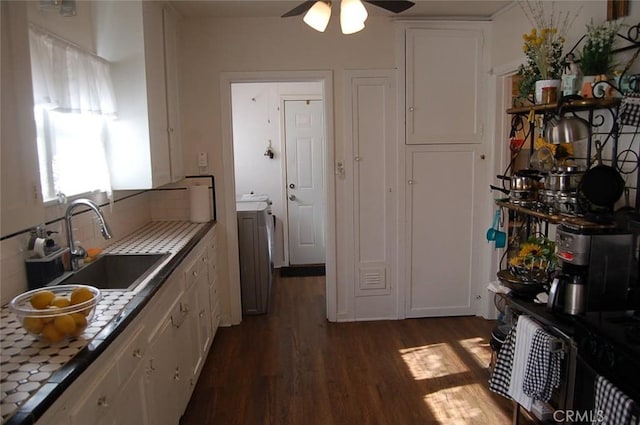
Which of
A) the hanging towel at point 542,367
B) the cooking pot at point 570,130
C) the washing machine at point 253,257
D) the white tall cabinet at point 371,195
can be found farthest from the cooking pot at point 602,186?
the washing machine at point 253,257

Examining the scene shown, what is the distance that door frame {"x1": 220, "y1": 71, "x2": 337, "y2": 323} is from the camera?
379 cm

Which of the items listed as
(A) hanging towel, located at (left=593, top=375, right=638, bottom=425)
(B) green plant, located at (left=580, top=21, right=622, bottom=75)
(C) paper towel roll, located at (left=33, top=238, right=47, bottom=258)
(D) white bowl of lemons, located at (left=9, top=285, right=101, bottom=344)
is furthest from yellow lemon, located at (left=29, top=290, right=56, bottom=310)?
(B) green plant, located at (left=580, top=21, right=622, bottom=75)

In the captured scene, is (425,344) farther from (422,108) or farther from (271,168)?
(271,168)

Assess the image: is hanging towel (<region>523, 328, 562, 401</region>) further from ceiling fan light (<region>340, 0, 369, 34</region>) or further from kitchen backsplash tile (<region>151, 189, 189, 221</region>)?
kitchen backsplash tile (<region>151, 189, 189, 221</region>)

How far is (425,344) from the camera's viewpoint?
361 cm

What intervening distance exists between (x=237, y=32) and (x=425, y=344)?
2858mm

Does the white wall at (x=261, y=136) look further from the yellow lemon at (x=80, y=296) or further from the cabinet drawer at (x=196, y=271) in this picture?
the yellow lemon at (x=80, y=296)

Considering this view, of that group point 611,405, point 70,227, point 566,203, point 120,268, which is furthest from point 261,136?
point 611,405

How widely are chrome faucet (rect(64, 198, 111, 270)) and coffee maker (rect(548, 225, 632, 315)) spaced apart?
2111 millimetres

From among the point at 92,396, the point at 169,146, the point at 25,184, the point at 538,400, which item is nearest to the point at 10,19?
the point at 25,184

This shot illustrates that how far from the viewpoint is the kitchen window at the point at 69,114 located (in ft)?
6.78

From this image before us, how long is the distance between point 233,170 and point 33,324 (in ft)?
8.43

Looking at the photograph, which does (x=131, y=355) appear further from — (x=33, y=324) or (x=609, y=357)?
(x=609, y=357)

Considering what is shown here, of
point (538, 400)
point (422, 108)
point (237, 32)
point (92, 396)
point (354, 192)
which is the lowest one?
point (538, 400)
